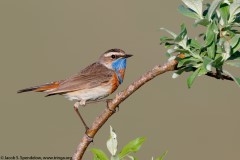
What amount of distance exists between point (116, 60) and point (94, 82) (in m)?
0.59

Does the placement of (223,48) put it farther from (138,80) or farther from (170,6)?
(170,6)

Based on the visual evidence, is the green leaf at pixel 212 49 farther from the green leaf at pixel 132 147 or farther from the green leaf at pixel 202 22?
the green leaf at pixel 132 147

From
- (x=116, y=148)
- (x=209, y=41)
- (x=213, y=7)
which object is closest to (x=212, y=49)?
(x=209, y=41)

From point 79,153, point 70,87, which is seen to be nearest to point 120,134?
point 70,87

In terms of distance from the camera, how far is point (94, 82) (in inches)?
272

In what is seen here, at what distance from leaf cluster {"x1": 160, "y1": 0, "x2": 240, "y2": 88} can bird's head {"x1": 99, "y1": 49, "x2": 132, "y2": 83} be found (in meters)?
4.41

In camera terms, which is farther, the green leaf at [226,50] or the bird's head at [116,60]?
the bird's head at [116,60]

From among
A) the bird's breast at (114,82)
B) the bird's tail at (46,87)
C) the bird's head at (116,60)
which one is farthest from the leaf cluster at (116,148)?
the bird's head at (116,60)

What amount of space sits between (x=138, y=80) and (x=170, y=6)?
13627mm

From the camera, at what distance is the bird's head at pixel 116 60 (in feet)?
23.5

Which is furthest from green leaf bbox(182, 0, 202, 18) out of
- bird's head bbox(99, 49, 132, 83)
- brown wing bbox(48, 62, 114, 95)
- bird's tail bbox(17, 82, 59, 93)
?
bird's head bbox(99, 49, 132, 83)

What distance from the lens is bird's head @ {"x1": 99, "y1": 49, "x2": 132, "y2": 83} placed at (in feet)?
23.5

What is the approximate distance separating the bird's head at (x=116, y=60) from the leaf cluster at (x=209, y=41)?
441 centimetres

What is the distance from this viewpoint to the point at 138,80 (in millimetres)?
2613
